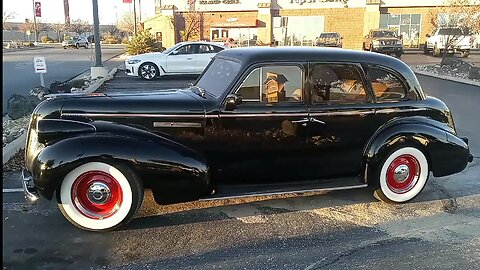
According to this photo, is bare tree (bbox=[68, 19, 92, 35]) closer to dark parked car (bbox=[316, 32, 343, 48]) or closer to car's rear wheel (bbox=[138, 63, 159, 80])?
dark parked car (bbox=[316, 32, 343, 48])

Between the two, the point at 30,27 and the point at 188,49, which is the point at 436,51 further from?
the point at 30,27

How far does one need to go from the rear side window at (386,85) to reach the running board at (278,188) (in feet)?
3.28

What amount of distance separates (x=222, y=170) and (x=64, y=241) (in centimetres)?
160

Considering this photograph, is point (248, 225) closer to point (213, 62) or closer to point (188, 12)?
point (213, 62)

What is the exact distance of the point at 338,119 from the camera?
453cm

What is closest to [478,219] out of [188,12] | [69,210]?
[69,210]

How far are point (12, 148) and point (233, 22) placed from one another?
35.2 m

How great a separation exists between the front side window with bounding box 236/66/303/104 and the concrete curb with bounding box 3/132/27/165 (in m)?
3.59

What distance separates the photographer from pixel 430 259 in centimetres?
353

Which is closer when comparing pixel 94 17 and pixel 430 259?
pixel 430 259

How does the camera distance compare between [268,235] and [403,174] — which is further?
[403,174]

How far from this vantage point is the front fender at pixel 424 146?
458 cm

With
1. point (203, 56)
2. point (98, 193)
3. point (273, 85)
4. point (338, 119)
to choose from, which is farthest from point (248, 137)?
point (203, 56)

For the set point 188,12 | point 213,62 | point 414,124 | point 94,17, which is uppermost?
point 188,12
